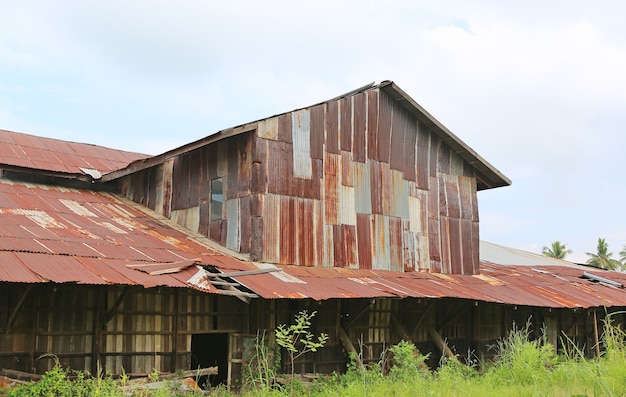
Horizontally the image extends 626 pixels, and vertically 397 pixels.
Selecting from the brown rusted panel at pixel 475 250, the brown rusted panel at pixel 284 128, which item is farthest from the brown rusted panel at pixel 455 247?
the brown rusted panel at pixel 284 128

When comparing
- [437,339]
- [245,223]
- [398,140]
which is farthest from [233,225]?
[437,339]

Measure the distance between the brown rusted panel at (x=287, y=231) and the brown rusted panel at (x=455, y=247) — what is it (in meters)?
5.72

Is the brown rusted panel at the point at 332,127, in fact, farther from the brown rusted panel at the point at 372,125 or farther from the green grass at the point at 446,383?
the green grass at the point at 446,383

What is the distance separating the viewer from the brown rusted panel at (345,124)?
16.2 meters

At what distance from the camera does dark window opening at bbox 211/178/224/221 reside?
15133 mm

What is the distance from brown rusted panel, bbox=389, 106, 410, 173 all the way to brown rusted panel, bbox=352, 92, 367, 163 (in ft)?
3.48

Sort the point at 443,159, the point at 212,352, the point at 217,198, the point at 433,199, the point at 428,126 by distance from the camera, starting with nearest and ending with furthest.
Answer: the point at 212,352
the point at 217,198
the point at 433,199
the point at 428,126
the point at 443,159

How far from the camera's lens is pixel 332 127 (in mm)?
16062

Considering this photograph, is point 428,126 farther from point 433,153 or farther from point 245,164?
point 245,164

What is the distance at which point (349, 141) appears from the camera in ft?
53.8

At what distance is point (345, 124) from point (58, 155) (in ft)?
25.2

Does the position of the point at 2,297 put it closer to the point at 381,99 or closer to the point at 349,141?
the point at 349,141

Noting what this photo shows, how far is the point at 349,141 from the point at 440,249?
4.26m

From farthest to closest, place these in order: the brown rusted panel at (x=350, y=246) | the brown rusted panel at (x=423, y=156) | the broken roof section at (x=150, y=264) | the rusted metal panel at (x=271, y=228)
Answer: the brown rusted panel at (x=423, y=156) → the brown rusted panel at (x=350, y=246) → the rusted metal panel at (x=271, y=228) → the broken roof section at (x=150, y=264)
